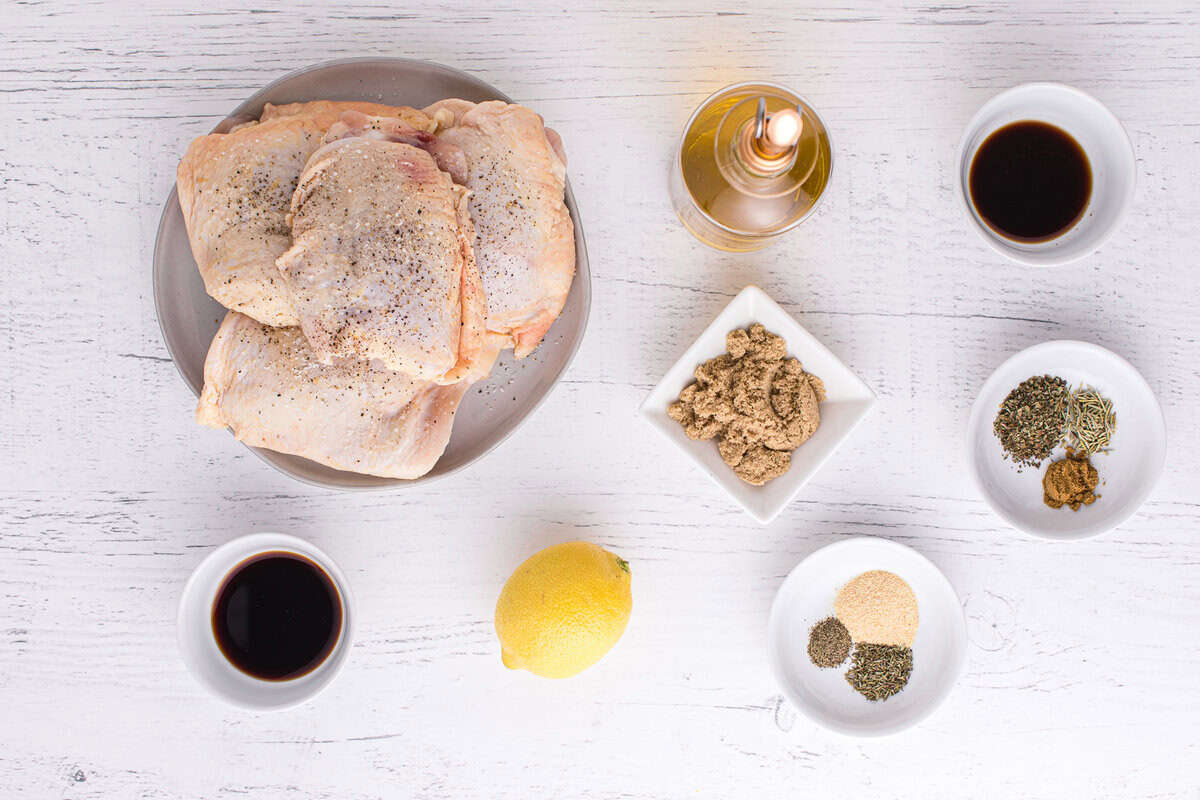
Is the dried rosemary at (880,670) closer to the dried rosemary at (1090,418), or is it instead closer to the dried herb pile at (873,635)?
the dried herb pile at (873,635)

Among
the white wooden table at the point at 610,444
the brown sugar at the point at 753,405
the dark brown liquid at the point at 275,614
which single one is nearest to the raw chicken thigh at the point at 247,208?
the white wooden table at the point at 610,444

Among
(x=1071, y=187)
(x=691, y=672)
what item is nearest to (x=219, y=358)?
(x=691, y=672)

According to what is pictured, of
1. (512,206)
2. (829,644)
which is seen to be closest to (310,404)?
(512,206)

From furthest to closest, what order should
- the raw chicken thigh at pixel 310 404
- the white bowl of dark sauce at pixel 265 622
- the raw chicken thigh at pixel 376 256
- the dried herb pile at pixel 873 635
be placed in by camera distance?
1. the dried herb pile at pixel 873 635
2. the white bowl of dark sauce at pixel 265 622
3. the raw chicken thigh at pixel 310 404
4. the raw chicken thigh at pixel 376 256

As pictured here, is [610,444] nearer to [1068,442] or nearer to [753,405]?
[753,405]

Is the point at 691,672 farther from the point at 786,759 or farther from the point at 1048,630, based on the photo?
the point at 1048,630

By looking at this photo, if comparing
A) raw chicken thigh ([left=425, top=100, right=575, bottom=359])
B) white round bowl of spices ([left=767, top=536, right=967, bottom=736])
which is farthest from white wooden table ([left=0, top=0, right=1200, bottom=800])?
raw chicken thigh ([left=425, top=100, right=575, bottom=359])
